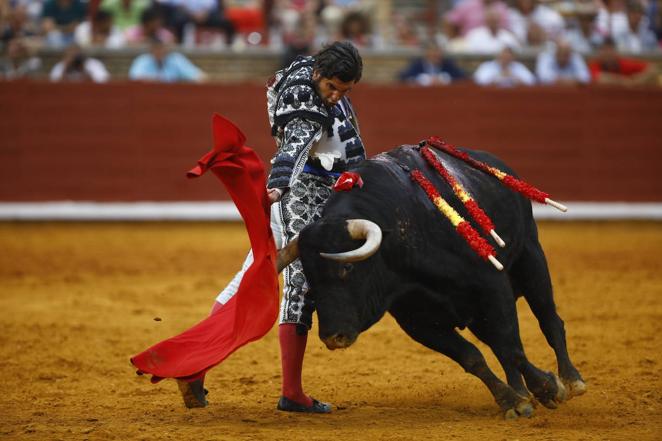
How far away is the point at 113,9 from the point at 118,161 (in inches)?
68.0

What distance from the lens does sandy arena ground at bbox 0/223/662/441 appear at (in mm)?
3648

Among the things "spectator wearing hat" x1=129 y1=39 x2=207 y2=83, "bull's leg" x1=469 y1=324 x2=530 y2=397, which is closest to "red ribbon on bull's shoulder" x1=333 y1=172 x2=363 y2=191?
"bull's leg" x1=469 y1=324 x2=530 y2=397

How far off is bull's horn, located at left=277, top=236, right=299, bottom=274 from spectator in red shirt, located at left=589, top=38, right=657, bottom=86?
7.77 meters

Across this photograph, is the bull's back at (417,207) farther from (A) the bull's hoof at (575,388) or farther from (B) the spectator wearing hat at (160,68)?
(B) the spectator wearing hat at (160,68)

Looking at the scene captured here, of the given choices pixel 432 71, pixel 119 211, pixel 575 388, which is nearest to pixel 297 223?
pixel 575 388

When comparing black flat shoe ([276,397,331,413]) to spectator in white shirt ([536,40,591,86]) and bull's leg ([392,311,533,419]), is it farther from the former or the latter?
spectator in white shirt ([536,40,591,86])

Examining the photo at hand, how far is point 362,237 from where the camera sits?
3447mm

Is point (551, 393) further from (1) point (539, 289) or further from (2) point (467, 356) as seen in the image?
(1) point (539, 289)

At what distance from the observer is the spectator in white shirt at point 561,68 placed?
422 inches

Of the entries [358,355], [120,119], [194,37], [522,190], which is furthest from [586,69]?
[522,190]

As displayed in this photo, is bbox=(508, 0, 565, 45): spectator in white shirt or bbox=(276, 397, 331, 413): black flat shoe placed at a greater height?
bbox=(508, 0, 565, 45): spectator in white shirt

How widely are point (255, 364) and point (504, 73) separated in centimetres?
643

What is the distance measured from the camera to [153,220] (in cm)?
1048

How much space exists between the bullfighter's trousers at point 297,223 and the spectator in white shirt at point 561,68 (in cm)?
728
